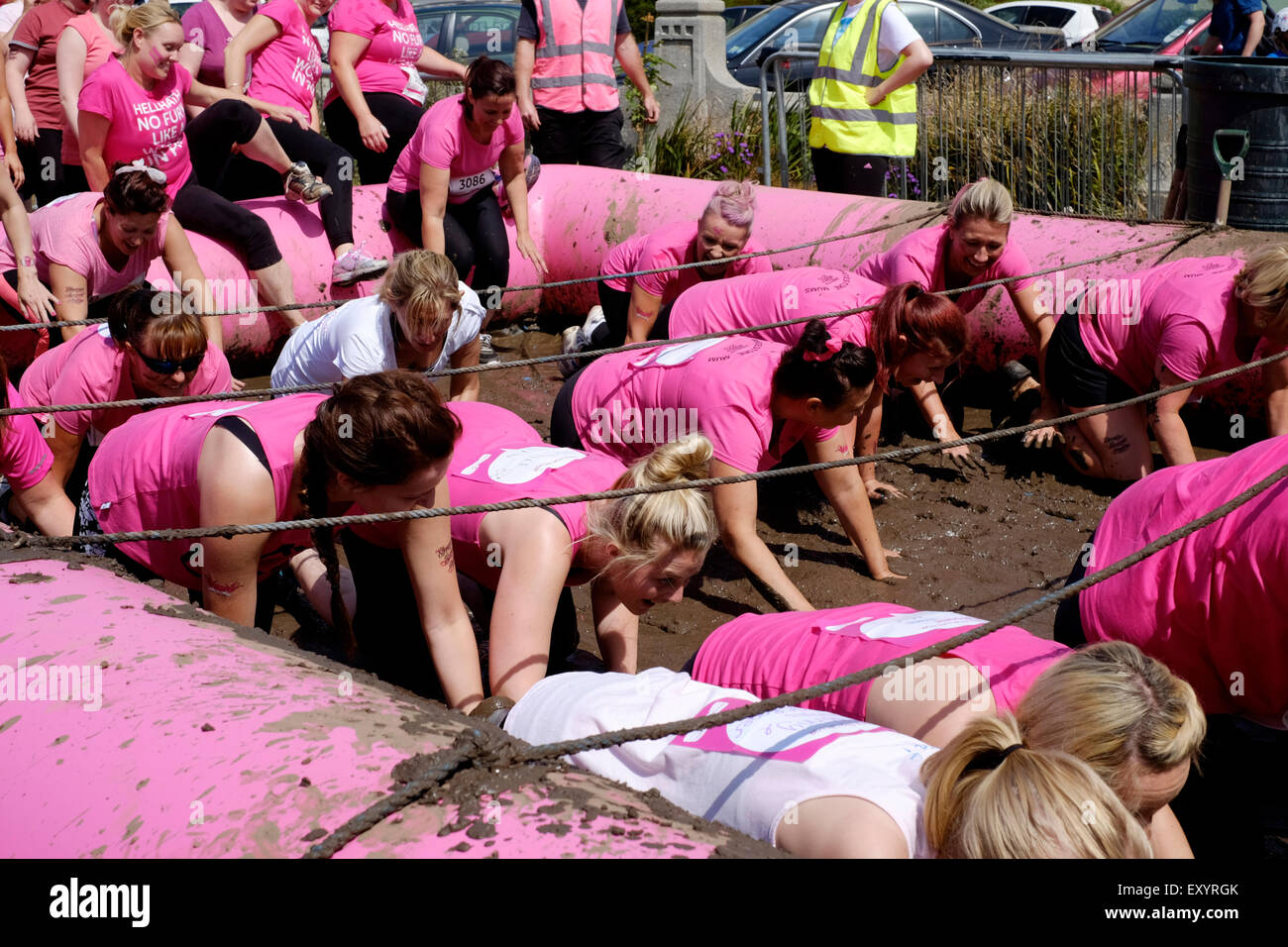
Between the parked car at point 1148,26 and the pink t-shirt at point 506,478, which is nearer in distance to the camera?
the pink t-shirt at point 506,478

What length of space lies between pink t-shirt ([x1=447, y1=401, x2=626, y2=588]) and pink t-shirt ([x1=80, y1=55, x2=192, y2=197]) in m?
2.93

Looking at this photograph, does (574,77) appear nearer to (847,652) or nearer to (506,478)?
(506,478)

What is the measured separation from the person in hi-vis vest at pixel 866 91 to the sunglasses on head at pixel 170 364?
13.0 feet

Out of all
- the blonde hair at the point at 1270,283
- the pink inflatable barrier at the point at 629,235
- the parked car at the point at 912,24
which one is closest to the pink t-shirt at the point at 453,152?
the pink inflatable barrier at the point at 629,235

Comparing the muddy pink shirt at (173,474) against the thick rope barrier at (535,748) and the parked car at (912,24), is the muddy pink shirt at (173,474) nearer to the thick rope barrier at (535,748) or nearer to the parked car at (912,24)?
the thick rope barrier at (535,748)

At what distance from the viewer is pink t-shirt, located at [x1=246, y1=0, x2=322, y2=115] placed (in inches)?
255

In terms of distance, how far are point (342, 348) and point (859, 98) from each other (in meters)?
3.50

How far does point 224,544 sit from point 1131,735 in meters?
1.99

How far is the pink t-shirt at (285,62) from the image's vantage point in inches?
255

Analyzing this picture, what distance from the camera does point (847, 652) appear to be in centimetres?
Answer: 258

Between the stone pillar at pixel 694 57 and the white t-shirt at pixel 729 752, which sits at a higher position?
the stone pillar at pixel 694 57

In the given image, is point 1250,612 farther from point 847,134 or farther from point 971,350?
point 847,134
